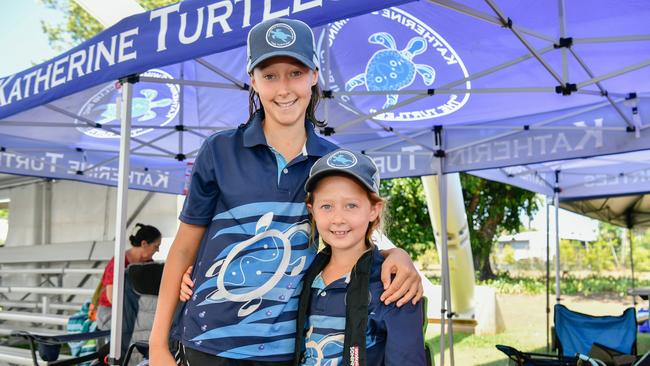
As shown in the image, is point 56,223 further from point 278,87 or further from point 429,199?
point 278,87

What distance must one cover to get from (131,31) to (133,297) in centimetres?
179

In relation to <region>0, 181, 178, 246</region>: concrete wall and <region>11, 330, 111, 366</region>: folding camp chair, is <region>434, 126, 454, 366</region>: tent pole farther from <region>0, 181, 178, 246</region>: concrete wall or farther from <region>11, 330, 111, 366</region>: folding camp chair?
<region>0, 181, 178, 246</region>: concrete wall

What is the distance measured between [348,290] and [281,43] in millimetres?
598

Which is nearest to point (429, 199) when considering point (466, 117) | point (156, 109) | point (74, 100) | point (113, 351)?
point (466, 117)

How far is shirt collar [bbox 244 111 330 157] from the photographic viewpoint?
1361 mm

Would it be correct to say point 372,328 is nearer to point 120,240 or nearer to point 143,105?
point 120,240

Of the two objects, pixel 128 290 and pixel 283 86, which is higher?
pixel 283 86

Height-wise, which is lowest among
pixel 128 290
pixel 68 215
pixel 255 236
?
pixel 128 290

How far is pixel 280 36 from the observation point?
1323 mm

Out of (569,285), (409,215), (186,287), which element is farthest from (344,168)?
(569,285)

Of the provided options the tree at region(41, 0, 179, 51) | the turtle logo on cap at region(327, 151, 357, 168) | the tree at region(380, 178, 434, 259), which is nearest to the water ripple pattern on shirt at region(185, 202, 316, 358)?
the turtle logo on cap at region(327, 151, 357, 168)

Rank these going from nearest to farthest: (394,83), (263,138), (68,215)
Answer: (263,138) < (394,83) < (68,215)

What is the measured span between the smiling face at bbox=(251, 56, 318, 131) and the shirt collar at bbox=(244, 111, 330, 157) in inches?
2.0

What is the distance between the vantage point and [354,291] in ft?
4.36
